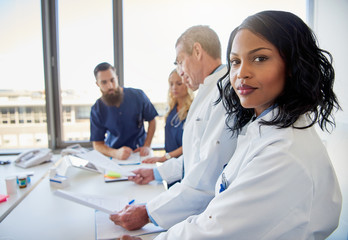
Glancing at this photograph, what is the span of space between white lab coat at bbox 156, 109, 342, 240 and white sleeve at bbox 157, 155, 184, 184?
2.48ft

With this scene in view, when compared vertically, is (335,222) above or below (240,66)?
below

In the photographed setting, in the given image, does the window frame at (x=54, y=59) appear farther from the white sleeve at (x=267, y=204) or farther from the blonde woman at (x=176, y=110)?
the white sleeve at (x=267, y=204)

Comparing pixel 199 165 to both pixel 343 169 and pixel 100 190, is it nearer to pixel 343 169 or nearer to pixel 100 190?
pixel 100 190

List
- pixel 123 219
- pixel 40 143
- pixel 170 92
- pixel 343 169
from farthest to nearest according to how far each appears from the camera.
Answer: pixel 40 143, pixel 170 92, pixel 343 169, pixel 123 219

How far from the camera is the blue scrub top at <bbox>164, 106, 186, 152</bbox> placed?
6.88ft

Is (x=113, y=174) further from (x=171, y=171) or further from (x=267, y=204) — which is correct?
(x=267, y=204)

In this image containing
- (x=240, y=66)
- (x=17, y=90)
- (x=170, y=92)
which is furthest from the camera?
(x=17, y=90)

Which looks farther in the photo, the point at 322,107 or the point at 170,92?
the point at 170,92

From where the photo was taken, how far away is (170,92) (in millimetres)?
2277

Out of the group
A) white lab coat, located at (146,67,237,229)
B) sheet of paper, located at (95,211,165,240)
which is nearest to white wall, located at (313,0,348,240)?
white lab coat, located at (146,67,237,229)

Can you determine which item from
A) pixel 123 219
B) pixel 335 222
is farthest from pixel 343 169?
pixel 123 219

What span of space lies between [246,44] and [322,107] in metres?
0.27

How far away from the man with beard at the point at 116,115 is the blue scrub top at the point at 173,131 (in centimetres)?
22

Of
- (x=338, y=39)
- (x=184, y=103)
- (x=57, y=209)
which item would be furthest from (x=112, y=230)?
(x=338, y=39)
